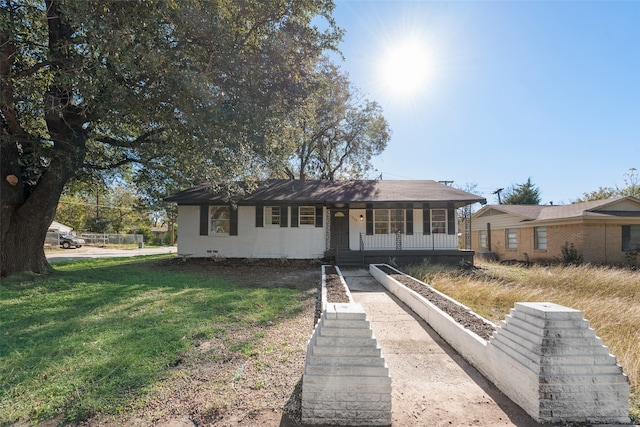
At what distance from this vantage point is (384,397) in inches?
102

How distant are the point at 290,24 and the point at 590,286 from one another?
10.7 meters

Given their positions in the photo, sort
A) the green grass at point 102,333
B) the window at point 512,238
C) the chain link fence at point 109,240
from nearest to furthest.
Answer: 1. the green grass at point 102,333
2. the window at point 512,238
3. the chain link fence at point 109,240

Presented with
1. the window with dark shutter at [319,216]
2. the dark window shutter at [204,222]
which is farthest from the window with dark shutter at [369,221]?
the dark window shutter at [204,222]

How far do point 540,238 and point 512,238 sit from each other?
1954mm

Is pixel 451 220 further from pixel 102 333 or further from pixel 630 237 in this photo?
pixel 102 333

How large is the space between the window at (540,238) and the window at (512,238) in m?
1.30

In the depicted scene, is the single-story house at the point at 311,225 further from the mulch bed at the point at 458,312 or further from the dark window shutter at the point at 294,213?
the mulch bed at the point at 458,312

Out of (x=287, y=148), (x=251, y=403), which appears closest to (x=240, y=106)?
(x=287, y=148)

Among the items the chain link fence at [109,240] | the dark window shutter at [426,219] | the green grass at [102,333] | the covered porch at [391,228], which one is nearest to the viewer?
the green grass at [102,333]

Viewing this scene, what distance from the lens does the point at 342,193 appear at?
48.3 feet

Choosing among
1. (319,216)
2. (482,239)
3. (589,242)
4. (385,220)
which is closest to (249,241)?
(319,216)

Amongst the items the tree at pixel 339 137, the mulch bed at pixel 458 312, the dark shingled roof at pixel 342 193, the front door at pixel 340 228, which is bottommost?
the mulch bed at pixel 458 312

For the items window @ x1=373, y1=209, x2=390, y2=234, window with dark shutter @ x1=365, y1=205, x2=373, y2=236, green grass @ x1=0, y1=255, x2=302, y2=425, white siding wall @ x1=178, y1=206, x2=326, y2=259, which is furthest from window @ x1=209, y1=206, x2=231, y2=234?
window @ x1=373, y1=209, x2=390, y2=234

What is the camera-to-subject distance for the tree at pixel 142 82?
5.95 meters
